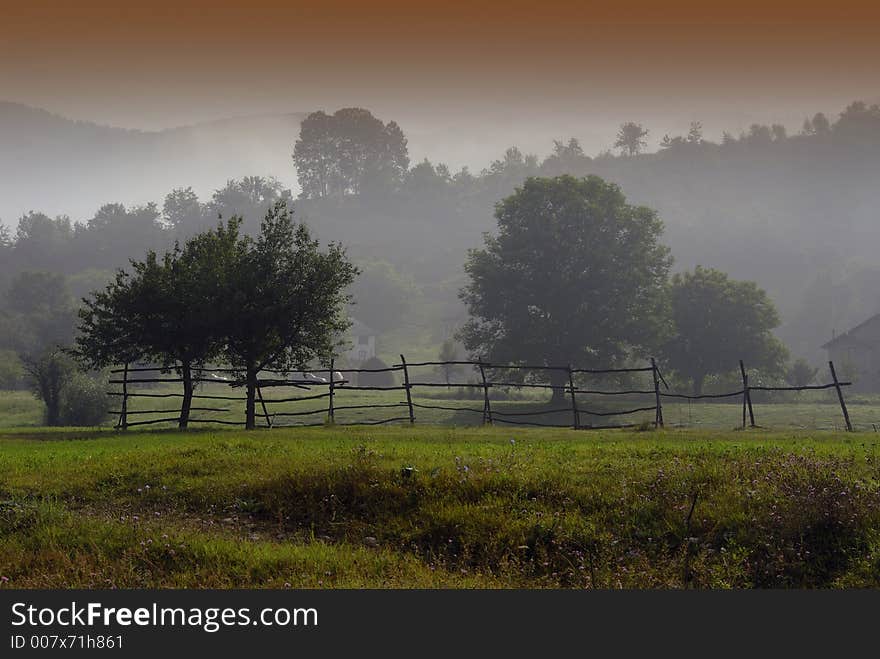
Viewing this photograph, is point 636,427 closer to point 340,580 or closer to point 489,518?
point 489,518

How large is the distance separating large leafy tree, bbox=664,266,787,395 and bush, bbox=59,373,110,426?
40.4 meters

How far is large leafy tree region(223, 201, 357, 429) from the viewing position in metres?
32.1

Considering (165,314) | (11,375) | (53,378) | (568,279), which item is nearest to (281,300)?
(165,314)

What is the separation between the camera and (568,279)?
193 ft

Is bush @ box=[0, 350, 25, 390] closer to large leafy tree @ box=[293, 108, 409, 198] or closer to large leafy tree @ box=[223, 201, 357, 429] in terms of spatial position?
large leafy tree @ box=[223, 201, 357, 429]

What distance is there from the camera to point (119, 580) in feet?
31.2

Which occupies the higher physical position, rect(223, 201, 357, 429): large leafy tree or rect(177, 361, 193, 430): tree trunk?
rect(223, 201, 357, 429): large leafy tree

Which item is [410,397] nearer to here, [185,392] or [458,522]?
[185,392]

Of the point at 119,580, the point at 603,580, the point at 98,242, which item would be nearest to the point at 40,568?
the point at 119,580

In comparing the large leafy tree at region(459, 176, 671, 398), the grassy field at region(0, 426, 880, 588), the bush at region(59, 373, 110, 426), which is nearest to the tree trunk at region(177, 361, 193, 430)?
the grassy field at region(0, 426, 880, 588)

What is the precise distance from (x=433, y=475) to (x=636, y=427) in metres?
18.7

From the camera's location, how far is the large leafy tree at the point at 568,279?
5606 centimetres

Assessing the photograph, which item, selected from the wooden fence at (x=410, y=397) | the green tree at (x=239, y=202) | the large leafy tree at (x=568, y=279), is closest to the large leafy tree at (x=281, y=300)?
the wooden fence at (x=410, y=397)

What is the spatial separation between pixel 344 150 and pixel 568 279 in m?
144
